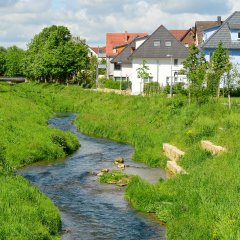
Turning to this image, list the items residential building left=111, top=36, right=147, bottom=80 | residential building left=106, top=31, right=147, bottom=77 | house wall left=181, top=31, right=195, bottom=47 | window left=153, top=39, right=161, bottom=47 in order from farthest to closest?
residential building left=106, top=31, right=147, bottom=77 < house wall left=181, top=31, right=195, bottom=47 < residential building left=111, top=36, right=147, bottom=80 < window left=153, top=39, right=161, bottom=47

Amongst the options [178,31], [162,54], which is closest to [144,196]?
[162,54]

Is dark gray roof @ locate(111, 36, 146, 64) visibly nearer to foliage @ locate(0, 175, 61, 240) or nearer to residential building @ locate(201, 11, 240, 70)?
residential building @ locate(201, 11, 240, 70)

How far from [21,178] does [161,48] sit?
2276 inches

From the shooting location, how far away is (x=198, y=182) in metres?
24.2

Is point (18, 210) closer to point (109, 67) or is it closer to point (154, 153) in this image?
point (154, 153)

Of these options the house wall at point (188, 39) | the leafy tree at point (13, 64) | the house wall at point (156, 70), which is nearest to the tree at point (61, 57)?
the house wall at point (156, 70)

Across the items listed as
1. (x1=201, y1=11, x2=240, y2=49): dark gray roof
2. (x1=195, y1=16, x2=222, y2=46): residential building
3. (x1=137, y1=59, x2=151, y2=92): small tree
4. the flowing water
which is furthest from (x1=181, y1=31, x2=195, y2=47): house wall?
the flowing water

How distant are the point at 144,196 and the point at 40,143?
1306 centimetres

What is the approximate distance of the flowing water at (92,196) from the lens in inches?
806

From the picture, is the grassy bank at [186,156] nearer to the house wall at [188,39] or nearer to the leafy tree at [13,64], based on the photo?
the house wall at [188,39]

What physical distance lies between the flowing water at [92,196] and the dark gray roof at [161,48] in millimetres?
40517

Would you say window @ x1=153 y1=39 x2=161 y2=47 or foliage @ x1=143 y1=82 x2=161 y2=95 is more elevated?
window @ x1=153 y1=39 x2=161 y2=47

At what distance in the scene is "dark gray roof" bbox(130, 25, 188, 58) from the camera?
257ft

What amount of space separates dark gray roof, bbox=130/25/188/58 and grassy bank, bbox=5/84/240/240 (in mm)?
16347
